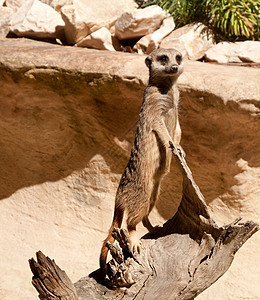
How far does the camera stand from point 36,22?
353 centimetres

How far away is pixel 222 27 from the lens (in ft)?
12.0

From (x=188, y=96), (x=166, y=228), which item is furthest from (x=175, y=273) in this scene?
(x=188, y=96)

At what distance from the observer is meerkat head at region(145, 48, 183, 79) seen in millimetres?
1946

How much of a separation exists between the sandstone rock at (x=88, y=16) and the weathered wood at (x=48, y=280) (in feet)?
6.81

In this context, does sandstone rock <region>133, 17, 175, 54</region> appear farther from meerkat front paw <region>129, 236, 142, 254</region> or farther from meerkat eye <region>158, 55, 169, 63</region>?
meerkat front paw <region>129, 236, 142, 254</region>

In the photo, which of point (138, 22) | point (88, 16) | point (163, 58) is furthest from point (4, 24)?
point (163, 58)

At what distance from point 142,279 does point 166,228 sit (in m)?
0.31

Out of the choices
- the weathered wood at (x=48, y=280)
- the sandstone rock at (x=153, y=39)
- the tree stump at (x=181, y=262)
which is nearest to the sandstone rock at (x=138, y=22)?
the sandstone rock at (x=153, y=39)

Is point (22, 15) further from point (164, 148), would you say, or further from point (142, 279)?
point (142, 279)

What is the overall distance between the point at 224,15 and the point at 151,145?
199 centimetres

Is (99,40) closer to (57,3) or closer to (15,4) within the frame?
A: (57,3)

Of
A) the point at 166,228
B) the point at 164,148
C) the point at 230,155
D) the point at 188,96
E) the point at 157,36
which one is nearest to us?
the point at 164,148

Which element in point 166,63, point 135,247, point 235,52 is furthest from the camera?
point 235,52

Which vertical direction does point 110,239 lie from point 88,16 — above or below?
below
